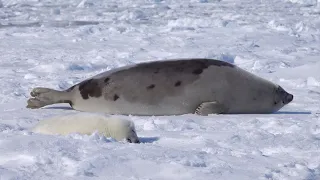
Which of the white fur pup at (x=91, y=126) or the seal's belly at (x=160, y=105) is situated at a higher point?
the white fur pup at (x=91, y=126)

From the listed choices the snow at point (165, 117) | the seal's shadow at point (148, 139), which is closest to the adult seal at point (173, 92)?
the snow at point (165, 117)

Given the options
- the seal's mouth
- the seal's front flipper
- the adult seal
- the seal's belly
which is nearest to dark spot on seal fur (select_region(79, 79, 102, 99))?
the adult seal

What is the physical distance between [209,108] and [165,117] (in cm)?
28

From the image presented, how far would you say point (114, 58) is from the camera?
6.45 meters

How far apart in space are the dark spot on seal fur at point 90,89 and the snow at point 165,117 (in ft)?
0.43

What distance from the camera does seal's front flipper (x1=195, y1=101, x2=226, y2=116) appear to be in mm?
3469

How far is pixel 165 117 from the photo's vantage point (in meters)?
3.34

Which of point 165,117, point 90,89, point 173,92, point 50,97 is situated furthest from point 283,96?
point 50,97

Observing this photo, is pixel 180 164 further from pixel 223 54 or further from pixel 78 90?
pixel 223 54

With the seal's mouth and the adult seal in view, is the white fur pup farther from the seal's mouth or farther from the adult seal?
the seal's mouth

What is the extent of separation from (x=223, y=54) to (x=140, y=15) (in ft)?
19.7

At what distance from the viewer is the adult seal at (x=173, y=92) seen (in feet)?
11.7

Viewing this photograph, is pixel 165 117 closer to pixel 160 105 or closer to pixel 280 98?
pixel 160 105

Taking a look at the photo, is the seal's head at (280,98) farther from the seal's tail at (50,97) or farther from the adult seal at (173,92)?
the seal's tail at (50,97)
